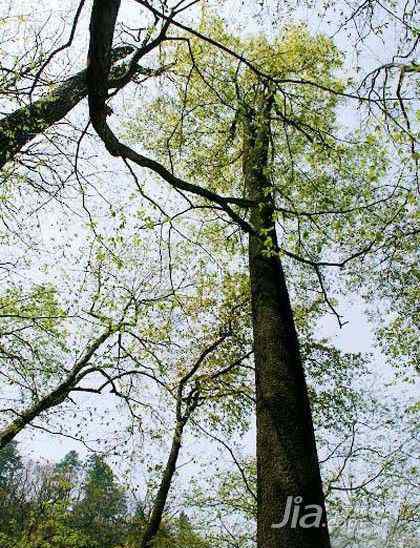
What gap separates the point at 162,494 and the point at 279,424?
686cm

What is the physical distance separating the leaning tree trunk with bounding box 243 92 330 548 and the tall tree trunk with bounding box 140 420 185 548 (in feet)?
16.3

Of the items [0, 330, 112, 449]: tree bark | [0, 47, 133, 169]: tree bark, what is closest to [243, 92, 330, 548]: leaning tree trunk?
[0, 47, 133, 169]: tree bark

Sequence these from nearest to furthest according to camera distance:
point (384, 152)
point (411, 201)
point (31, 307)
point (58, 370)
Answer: point (411, 201), point (384, 152), point (31, 307), point (58, 370)

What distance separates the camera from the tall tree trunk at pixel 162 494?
8876mm

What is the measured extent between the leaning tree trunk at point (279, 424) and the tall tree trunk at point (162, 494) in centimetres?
498

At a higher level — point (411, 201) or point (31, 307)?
point (31, 307)

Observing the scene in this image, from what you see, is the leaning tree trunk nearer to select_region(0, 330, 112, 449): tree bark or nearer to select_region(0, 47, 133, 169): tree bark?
select_region(0, 47, 133, 169): tree bark

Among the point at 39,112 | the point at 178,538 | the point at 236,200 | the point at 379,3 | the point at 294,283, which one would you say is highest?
the point at 294,283

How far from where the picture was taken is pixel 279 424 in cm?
353

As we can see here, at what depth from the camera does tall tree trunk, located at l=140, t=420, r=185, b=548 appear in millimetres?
8876

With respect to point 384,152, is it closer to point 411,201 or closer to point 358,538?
point 411,201

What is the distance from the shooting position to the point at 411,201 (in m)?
3.12

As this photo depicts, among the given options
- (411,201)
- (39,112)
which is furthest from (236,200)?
(39,112)

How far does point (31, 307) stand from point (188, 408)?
4111 millimetres
